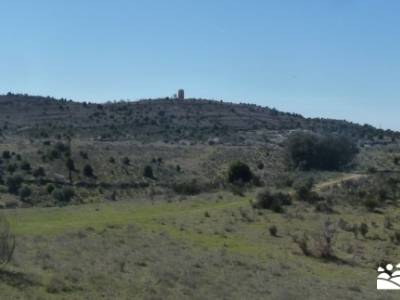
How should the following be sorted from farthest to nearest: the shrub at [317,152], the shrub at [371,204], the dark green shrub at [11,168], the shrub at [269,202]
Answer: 1. the shrub at [317,152]
2. the dark green shrub at [11,168]
3. the shrub at [371,204]
4. the shrub at [269,202]

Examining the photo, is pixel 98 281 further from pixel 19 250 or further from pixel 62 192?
pixel 62 192

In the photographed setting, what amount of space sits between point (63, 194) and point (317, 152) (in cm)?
3487

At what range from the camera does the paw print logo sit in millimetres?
24312

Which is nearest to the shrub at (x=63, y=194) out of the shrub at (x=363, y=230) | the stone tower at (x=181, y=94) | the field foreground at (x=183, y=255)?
the field foreground at (x=183, y=255)

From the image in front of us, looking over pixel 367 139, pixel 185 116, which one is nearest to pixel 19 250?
pixel 185 116

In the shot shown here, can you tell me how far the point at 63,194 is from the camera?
6331 centimetres

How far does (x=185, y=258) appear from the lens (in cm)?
2698

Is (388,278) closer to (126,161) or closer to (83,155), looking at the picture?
(126,161)

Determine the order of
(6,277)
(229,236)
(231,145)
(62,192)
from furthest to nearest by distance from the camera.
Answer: (231,145) < (62,192) < (229,236) < (6,277)

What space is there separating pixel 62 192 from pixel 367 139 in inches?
3607

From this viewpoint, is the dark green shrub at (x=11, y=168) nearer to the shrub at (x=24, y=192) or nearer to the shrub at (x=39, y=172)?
the shrub at (x=39, y=172)

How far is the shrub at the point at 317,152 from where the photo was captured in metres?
87.9

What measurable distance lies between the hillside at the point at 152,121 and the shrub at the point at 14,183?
40.1m

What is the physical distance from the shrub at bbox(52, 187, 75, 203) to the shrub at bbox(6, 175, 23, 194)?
128 inches
